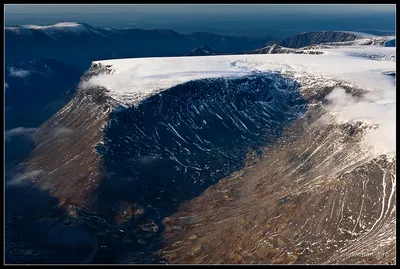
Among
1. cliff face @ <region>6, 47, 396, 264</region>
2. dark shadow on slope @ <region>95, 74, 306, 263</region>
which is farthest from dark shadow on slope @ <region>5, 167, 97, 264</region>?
dark shadow on slope @ <region>95, 74, 306, 263</region>

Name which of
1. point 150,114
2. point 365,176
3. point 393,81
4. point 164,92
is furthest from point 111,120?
point 393,81

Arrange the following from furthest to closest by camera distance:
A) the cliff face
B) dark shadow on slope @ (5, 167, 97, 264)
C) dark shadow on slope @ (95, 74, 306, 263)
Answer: dark shadow on slope @ (95, 74, 306, 263) → dark shadow on slope @ (5, 167, 97, 264) → the cliff face

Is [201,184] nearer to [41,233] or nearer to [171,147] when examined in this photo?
[171,147]

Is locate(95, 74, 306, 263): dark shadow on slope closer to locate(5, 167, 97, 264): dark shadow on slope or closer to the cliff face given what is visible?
the cliff face

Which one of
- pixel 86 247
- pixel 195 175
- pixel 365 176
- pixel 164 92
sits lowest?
pixel 86 247

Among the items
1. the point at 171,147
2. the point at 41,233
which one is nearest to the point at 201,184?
the point at 171,147

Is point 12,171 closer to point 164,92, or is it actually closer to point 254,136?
point 164,92

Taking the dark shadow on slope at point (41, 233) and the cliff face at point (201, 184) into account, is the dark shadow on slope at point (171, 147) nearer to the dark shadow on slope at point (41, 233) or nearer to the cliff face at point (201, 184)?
the cliff face at point (201, 184)

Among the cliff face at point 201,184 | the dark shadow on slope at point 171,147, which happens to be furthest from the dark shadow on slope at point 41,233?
the dark shadow on slope at point 171,147
